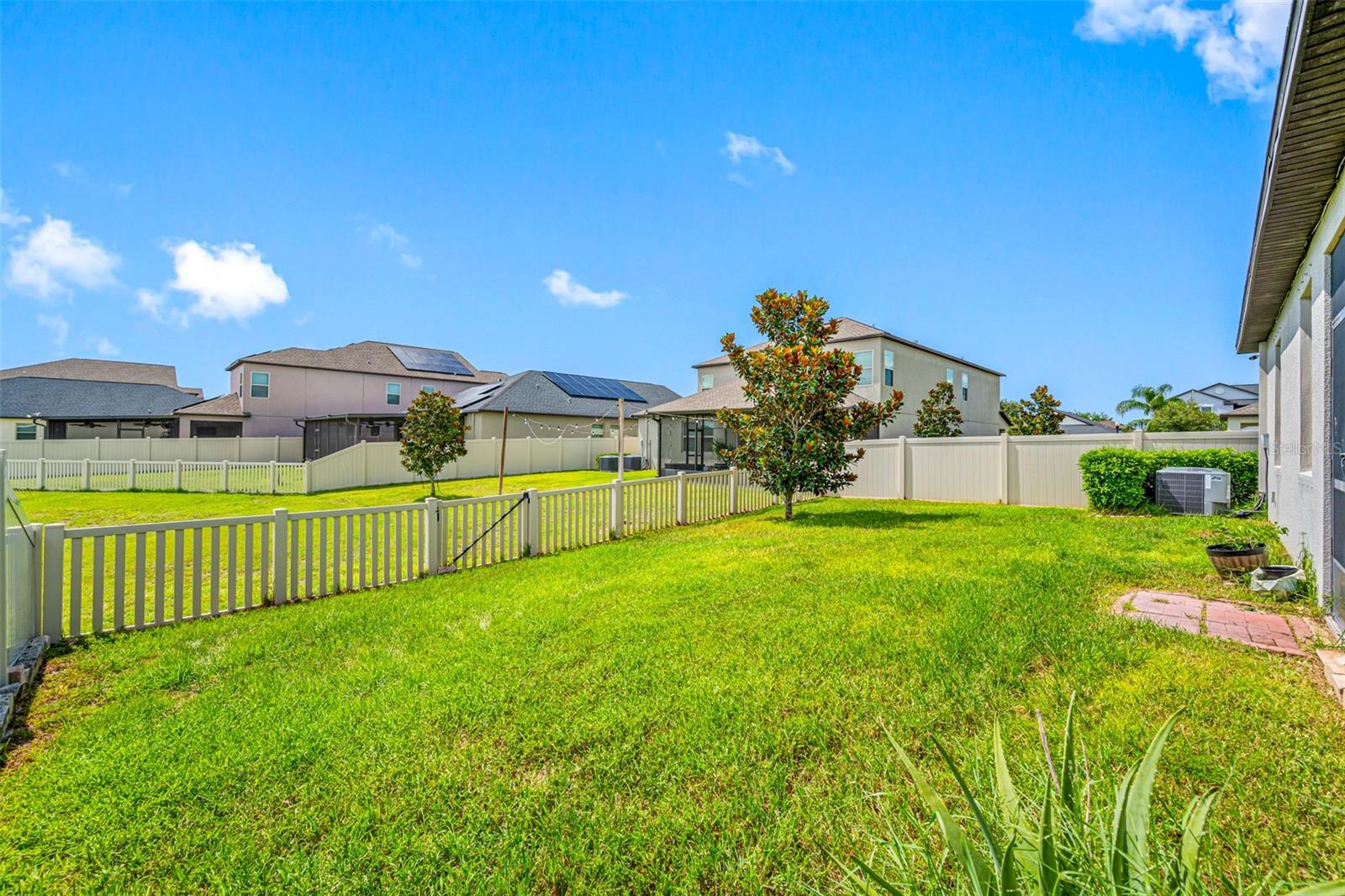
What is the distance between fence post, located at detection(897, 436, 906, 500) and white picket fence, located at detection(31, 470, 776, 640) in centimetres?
605

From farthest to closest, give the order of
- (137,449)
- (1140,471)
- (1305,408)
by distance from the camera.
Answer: (137,449) < (1140,471) < (1305,408)

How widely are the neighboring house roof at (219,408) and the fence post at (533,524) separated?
90.0 feet

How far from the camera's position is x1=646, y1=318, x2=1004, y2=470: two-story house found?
21.9m

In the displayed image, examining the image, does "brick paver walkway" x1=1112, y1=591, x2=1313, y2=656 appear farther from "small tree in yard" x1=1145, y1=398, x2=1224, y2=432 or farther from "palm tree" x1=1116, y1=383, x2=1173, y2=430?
"palm tree" x1=1116, y1=383, x2=1173, y2=430

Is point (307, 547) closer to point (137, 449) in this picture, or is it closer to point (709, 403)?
point (709, 403)

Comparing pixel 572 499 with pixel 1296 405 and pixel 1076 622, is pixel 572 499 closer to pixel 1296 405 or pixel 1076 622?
pixel 1076 622

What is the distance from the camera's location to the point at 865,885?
5.35 feet

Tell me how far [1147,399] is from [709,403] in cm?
3232

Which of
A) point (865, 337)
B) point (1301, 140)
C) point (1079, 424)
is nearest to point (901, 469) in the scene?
point (865, 337)

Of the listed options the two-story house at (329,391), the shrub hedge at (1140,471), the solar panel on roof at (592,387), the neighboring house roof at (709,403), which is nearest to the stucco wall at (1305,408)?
the shrub hedge at (1140,471)

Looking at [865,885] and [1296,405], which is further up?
[1296,405]

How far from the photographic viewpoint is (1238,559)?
5.37m

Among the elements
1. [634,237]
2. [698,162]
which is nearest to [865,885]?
[698,162]

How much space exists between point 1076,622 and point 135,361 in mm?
51241
